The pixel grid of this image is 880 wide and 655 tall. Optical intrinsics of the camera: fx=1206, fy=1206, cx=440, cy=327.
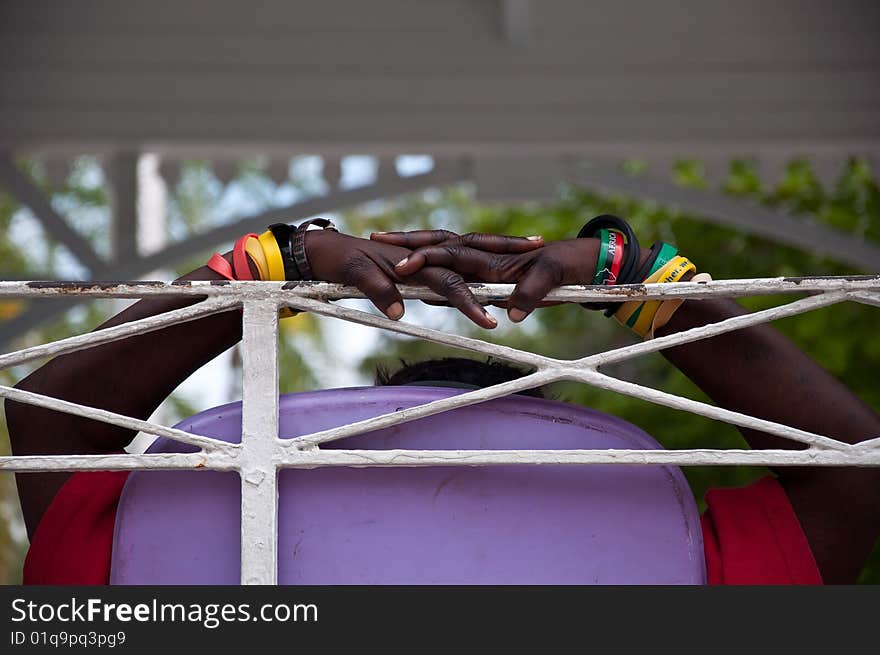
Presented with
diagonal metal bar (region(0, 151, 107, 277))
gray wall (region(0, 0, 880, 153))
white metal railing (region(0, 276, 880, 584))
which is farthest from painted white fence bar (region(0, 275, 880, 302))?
diagonal metal bar (region(0, 151, 107, 277))

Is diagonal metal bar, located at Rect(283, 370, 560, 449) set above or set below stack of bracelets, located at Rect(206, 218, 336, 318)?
below

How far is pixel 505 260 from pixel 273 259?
0.33 metres

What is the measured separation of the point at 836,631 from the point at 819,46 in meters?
3.53

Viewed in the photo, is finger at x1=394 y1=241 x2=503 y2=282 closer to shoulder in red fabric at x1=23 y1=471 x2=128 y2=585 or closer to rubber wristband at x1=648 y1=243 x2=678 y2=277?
rubber wristband at x1=648 y1=243 x2=678 y2=277

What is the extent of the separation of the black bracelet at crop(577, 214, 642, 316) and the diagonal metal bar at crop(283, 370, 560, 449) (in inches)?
6.9

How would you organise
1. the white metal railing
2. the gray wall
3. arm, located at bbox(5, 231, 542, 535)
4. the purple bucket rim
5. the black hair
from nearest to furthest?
1. the white metal railing
2. the purple bucket rim
3. arm, located at bbox(5, 231, 542, 535)
4. the black hair
5. the gray wall

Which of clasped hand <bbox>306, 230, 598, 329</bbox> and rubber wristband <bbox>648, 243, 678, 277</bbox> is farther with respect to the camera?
rubber wristband <bbox>648, 243, 678, 277</bbox>

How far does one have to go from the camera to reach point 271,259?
1704mm

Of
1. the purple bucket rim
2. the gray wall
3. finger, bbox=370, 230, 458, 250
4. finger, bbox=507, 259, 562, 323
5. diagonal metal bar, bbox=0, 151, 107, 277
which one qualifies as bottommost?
the purple bucket rim

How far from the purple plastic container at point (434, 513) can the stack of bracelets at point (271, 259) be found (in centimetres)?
18

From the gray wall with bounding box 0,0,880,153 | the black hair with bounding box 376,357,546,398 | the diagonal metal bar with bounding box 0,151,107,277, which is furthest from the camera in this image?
the diagonal metal bar with bounding box 0,151,107,277

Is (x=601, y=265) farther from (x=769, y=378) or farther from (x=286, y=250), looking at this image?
(x=286, y=250)

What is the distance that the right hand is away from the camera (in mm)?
1558

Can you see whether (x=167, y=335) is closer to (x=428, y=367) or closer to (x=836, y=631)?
(x=428, y=367)
